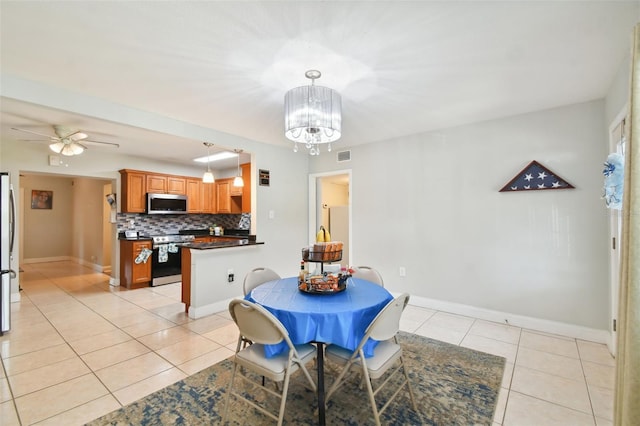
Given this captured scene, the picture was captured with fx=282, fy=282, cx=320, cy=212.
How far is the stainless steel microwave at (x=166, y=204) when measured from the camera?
5.61 metres

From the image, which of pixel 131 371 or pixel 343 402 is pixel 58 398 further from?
pixel 343 402

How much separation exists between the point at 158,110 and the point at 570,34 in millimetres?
3698

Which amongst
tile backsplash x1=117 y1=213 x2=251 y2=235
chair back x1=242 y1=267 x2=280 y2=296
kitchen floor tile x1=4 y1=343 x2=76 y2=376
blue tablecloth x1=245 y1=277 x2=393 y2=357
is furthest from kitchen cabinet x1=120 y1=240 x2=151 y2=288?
blue tablecloth x1=245 y1=277 x2=393 y2=357

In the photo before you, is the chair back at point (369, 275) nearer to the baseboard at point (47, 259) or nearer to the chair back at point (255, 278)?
the chair back at point (255, 278)

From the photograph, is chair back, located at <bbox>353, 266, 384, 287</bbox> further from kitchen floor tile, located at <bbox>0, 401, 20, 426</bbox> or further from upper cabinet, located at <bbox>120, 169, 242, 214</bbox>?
upper cabinet, located at <bbox>120, 169, 242, 214</bbox>

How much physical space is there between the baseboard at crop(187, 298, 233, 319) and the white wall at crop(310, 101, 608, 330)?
2.15m

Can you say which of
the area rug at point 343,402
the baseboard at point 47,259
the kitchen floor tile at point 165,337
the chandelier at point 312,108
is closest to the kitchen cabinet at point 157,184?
the kitchen floor tile at point 165,337

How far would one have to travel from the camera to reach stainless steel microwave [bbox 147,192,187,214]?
5609 mm

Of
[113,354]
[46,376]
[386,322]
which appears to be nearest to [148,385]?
[113,354]

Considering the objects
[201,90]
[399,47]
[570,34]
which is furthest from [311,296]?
[570,34]

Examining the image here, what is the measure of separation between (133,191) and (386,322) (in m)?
5.57

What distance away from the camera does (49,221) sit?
321 inches

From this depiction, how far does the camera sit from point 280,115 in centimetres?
328

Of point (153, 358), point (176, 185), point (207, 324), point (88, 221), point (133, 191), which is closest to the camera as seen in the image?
point (153, 358)
